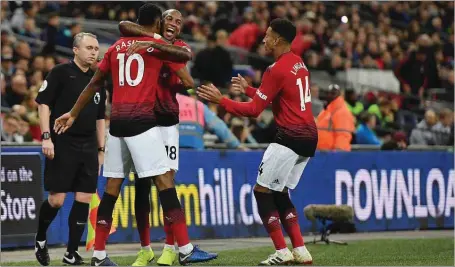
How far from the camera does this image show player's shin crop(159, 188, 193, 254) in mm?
11227

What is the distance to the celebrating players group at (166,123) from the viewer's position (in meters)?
11.2

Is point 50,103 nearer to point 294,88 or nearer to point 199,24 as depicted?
point 294,88

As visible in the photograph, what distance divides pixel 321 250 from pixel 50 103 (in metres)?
4.16

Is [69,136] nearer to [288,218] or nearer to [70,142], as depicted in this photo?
[70,142]

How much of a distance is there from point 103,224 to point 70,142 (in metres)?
1.53

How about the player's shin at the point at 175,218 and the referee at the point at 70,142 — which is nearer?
the player's shin at the point at 175,218

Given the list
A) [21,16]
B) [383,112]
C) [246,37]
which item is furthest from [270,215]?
[246,37]

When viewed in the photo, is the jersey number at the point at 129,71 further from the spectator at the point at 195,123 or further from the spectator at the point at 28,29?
the spectator at the point at 28,29

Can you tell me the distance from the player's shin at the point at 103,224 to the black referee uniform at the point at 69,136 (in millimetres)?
1273

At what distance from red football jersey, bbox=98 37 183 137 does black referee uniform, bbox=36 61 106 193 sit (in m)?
1.46

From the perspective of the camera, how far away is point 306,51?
89.8ft

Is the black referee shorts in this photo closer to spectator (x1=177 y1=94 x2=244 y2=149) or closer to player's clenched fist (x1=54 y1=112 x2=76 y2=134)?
player's clenched fist (x1=54 y1=112 x2=76 y2=134)

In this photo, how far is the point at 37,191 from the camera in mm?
15289

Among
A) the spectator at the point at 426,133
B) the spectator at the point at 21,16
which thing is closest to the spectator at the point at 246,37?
the spectator at the point at 21,16
